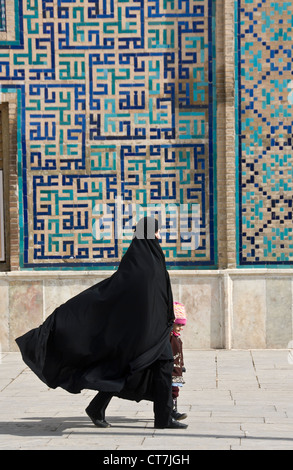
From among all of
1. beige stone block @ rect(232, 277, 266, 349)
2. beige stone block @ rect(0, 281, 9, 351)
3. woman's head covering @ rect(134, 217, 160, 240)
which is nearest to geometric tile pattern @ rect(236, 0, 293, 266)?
beige stone block @ rect(232, 277, 266, 349)

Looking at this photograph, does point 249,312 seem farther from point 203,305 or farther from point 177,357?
point 177,357

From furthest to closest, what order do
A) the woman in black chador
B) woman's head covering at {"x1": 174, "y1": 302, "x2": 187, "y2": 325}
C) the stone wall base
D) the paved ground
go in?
the stone wall base → woman's head covering at {"x1": 174, "y1": 302, "x2": 187, "y2": 325} → the woman in black chador → the paved ground

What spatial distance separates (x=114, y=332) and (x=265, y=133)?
420cm

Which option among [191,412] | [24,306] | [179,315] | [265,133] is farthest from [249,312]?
[179,315]

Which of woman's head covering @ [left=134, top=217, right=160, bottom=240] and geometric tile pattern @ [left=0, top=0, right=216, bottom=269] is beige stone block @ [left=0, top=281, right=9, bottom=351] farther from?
woman's head covering @ [left=134, top=217, right=160, bottom=240]

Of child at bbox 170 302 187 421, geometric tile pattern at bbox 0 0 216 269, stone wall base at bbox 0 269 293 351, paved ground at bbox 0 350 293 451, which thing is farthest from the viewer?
geometric tile pattern at bbox 0 0 216 269

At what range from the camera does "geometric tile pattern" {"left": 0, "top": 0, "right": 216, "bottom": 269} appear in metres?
10.0

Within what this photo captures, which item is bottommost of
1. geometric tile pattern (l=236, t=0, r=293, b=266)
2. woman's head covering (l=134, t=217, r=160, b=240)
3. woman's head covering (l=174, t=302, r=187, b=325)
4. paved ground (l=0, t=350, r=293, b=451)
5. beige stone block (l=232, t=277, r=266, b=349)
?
paved ground (l=0, t=350, r=293, b=451)

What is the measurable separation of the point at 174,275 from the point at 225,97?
6.29ft

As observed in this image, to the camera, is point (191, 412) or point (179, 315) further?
point (191, 412)

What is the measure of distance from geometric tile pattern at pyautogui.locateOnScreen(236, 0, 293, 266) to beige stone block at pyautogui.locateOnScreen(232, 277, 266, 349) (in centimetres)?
25

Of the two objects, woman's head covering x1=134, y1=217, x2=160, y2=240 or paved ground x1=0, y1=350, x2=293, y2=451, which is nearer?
paved ground x1=0, y1=350, x2=293, y2=451

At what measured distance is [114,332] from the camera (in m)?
6.45

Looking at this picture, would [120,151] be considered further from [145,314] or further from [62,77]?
[145,314]
